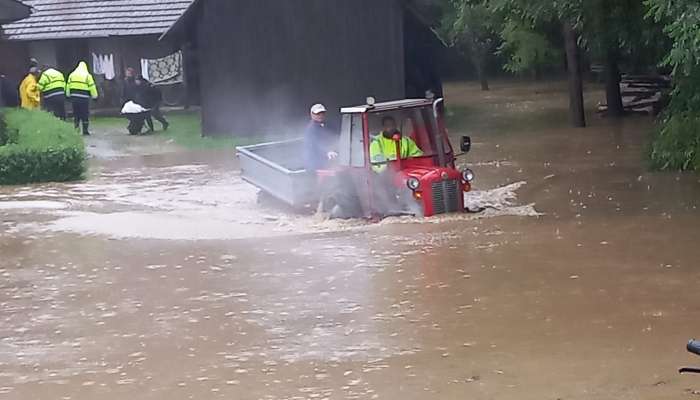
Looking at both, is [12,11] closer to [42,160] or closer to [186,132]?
[42,160]

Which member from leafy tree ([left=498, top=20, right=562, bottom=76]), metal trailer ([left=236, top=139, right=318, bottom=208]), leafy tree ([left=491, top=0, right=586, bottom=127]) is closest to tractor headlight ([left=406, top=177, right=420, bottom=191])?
metal trailer ([left=236, top=139, right=318, bottom=208])

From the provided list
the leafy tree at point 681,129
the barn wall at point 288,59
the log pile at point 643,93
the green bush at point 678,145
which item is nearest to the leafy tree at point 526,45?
the log pile at point 643,93

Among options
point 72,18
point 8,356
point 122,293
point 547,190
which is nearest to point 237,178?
point 547,190

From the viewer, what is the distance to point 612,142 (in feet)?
81.5

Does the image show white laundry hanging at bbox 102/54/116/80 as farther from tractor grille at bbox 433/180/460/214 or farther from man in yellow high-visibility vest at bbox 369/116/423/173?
tractor grille at bbox 433/180/460/214

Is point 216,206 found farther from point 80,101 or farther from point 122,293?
point 80,101

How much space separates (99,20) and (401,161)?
2594cm

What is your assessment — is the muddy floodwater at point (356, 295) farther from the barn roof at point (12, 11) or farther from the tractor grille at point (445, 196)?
the barn roof at point (12, 11)

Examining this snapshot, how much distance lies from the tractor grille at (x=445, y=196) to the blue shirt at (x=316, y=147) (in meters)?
2.07

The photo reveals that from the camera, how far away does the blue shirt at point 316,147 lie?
1702cm

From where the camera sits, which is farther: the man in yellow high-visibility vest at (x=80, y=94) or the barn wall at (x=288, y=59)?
the man in yellow high-visibility vest at (x=80, y=94)

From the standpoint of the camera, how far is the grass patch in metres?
29.1

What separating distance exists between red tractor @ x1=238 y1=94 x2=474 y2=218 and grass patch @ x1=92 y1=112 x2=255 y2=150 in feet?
40.4

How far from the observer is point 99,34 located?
3916 cm
